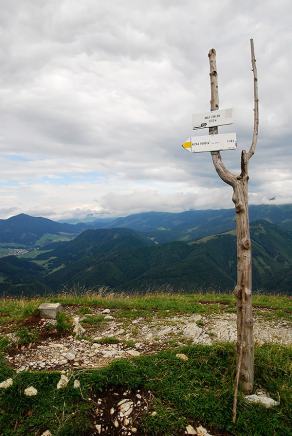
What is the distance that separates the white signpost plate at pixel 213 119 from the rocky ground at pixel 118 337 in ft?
20.5

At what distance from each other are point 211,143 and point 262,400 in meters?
5.77

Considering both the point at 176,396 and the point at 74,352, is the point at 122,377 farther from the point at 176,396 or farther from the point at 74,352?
the point at 74,352

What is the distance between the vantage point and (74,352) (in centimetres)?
940

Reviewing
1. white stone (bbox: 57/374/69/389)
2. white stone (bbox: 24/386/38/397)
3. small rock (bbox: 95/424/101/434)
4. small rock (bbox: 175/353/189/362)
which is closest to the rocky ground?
white stone (bbox: 57/374/69/389)

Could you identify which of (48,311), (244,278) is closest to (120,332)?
(48,311)

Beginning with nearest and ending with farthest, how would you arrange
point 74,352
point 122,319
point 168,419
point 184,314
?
point 168,419, point 74,352, point 122,319, point 184,314

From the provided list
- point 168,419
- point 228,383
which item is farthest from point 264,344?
point 168,419

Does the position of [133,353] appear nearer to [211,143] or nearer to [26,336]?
[26,336]

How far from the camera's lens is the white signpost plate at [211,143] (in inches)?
307

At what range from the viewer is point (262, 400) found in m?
7.29

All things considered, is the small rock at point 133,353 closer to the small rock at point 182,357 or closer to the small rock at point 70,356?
the small rock at point 182,357

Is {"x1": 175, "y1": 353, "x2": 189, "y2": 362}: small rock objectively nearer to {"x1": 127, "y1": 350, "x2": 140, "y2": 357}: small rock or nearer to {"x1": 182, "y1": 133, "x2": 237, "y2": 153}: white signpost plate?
{"x1": 127, "y1": 350, "x2": 140, "y2": 357}: small rock

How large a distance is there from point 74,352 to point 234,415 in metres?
4.54

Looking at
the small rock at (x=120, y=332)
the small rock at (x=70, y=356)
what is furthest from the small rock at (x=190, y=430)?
the small rock at (x=120, y=332)
